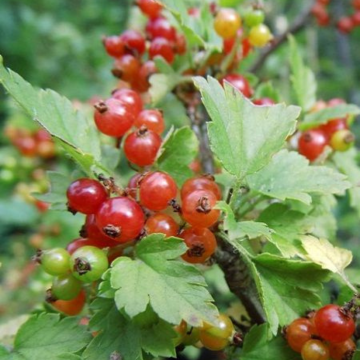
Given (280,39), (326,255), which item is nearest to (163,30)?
(326,255)

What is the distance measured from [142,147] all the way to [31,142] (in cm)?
194

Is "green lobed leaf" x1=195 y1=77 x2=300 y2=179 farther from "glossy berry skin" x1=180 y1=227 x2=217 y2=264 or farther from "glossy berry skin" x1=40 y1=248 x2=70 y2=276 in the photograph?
"glossy berry skin" x1=40 y1=248 x2=70 y2=276

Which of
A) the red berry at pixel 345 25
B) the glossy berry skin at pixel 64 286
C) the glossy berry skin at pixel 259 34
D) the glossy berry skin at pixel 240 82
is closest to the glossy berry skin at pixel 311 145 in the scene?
the glossy berry skin at pixel 240 82

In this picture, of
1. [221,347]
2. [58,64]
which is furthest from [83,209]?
[58,64]

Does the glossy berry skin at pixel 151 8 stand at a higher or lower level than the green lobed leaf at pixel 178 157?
higher

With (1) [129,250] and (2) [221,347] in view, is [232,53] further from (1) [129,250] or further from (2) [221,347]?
(2) [221,347]

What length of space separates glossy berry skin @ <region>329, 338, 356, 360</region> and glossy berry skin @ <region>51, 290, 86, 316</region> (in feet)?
2.14

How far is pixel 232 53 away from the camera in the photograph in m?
1.64

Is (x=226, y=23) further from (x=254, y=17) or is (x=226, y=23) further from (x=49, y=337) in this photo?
(x=49, y=337)

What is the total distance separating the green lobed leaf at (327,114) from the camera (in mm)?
1561

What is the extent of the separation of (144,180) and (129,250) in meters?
0.19

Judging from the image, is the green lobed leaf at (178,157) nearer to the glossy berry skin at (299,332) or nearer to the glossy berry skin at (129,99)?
the glossy berry skin at (129,99)

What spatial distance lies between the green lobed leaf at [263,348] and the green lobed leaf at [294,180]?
12.6 inches

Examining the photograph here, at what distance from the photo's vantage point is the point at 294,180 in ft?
4.02
